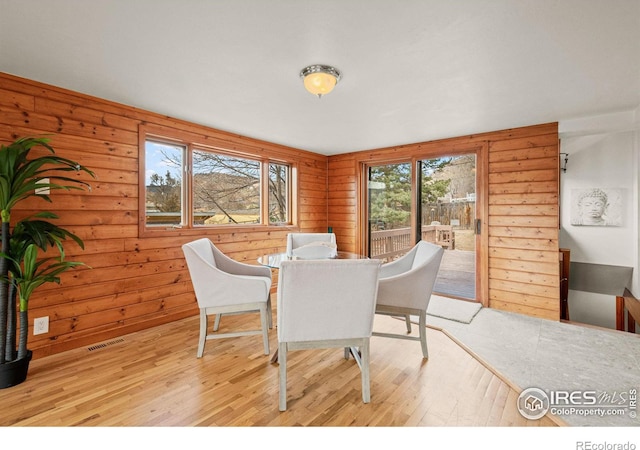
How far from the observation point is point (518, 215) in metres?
3.62

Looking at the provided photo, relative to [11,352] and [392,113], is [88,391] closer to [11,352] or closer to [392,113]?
[11,352]

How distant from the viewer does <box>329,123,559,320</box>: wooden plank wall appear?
3.41 metres

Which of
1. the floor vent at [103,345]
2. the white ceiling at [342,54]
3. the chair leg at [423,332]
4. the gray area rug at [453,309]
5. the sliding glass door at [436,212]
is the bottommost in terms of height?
the floor vent at [103,345]

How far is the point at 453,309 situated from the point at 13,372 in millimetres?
4145

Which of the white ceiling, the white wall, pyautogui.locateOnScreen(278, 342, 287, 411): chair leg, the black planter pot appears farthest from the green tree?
the white wall

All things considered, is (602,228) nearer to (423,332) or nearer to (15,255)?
(423,332)

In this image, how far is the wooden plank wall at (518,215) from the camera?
11.2 feet

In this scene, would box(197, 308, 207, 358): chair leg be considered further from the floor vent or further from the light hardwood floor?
the floor vent

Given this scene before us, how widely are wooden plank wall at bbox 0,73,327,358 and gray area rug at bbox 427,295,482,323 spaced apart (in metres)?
2.94

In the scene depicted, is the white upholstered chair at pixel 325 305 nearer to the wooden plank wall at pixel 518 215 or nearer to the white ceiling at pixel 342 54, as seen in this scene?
the white ceiling at pixel 342 54

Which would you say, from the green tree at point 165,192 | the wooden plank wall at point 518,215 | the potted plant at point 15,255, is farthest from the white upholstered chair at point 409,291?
the green tree at point 165,192

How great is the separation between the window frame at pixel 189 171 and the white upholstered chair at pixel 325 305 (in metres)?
2.13

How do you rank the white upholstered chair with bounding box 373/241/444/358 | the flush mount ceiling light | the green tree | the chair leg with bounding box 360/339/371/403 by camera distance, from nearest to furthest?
the chair leg with bounding box 360/339/371/403, the flush mount ceiling light, the white upholstered chair with bounding box 373/241/444/358, the green tree

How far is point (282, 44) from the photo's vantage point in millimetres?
1855
